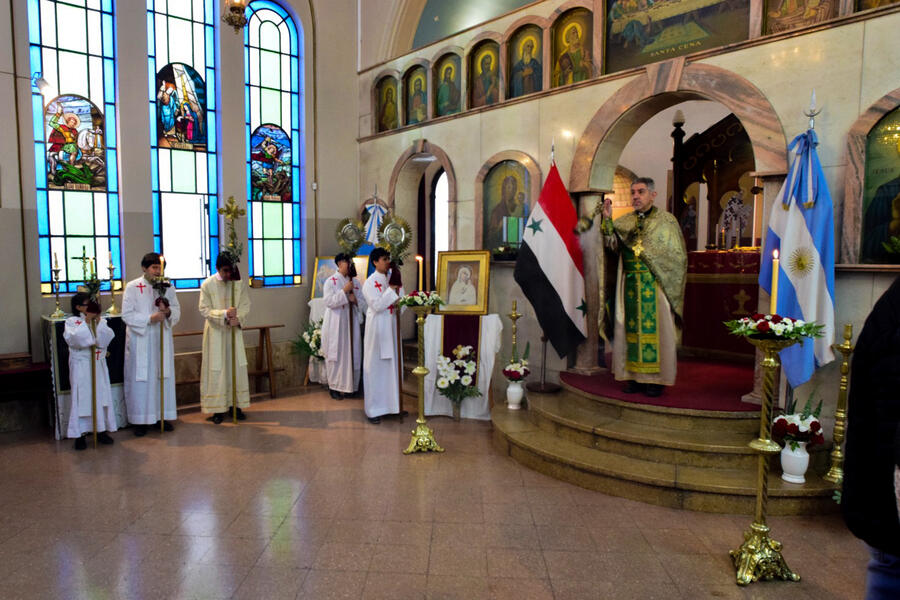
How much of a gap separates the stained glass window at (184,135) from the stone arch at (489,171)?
3.97m

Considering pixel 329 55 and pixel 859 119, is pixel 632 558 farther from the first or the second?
pixel 329 55

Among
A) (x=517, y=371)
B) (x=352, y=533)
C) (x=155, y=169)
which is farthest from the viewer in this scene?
(x=155, y=169)

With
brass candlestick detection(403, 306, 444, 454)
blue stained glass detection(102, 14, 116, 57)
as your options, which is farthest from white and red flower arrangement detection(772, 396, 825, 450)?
blue stained glass detection(102, 14, 116, 57)

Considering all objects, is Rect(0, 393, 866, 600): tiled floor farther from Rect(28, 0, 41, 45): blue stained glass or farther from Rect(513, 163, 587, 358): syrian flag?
Rect(28, 0, 41, 45): blue stained glass

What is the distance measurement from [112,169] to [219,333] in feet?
9.43

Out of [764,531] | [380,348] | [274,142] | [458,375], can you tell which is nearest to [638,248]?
[458,375]

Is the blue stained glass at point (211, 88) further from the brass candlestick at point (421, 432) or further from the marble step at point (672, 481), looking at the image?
the marble step at point (672, 481)

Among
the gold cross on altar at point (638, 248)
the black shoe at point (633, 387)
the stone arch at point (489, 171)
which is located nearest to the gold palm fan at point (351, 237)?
the stone arch at point (489, 171)

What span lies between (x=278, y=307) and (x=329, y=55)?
428 cm

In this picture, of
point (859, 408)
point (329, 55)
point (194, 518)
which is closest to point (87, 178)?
point (329, 55)

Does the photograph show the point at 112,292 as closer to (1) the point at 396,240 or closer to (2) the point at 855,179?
(1) the point at 396,240

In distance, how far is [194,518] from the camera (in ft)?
16.4

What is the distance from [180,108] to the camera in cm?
936

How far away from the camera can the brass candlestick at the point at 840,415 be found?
Result: 512 centimetres
